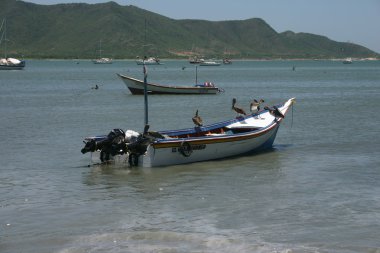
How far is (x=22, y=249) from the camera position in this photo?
45.4ft

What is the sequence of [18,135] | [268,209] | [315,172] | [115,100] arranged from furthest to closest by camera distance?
1. [115,100]
2. [18,135]
3. [315,172]
4. [268,209]

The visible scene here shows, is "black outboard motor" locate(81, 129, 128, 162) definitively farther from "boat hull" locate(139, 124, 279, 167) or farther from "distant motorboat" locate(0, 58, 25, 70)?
"distant motorboat" locate(0, 58, 25, 70)

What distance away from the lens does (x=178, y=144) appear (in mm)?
22641

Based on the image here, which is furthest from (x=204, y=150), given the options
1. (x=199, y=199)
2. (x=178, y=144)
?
(x=199, y=199)

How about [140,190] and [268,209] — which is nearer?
[268,209]

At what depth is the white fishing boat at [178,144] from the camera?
22.2 meters

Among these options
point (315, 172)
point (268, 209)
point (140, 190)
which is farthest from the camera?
point (315, 172)

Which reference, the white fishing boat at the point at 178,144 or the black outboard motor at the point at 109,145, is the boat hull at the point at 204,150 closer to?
the white fishing boat at the point at 178,144

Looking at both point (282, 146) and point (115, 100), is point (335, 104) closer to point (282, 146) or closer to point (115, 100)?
point (115, 100)

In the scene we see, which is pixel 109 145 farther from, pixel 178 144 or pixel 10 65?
pixel 10 65

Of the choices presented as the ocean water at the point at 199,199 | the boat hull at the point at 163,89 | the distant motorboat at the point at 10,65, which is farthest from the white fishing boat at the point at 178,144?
the distant motorboat at the point at 10,65

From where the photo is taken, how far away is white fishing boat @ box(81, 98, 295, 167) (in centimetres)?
2219

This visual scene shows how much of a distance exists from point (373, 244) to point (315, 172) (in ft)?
26.7

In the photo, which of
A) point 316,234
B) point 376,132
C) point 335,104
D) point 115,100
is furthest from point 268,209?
point 115,100
